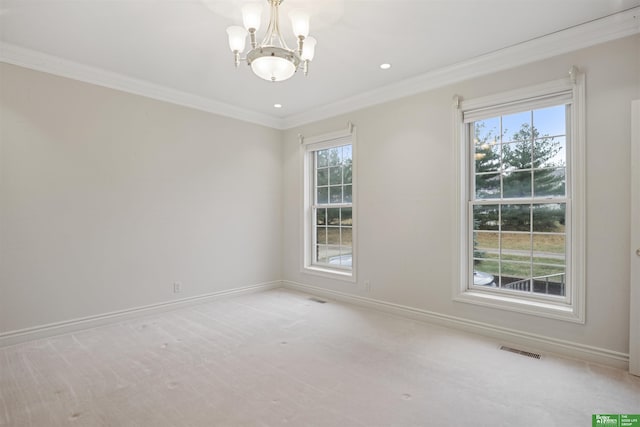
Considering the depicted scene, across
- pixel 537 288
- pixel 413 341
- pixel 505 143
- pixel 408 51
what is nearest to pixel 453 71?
pixel 408 51

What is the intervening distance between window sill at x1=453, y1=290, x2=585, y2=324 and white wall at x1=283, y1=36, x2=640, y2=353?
2.4 inches

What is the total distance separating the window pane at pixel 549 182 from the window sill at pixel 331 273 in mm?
2370

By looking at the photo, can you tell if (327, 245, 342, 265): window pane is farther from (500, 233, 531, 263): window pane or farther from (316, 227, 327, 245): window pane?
(500, 233, 531, 263): window pane

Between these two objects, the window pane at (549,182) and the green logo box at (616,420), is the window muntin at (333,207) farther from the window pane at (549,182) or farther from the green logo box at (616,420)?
the green logo box at (616,420)

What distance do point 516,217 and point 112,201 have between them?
170 inches

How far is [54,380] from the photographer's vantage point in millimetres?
2410

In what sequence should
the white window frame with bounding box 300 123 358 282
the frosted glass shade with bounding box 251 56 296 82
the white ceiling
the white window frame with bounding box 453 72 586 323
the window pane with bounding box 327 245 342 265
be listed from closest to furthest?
the frosted glass shade with bounding box 251 56 296 82 < the white ceiling < the white window frame with bounding box 453 72 586 323 < the white window frame with bounding box 300 123 358 282 < the window pane with bounding box 327 245 342 265

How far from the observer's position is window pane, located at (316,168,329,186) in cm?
504

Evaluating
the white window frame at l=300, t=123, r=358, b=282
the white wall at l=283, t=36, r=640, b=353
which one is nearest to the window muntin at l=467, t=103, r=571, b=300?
the white wall at l=283, t=36, r=640, b=353

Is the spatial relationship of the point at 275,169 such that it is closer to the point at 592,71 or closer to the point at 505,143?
the point at 505,143

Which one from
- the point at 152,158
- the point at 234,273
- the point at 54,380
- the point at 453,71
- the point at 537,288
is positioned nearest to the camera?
the point at 54,380

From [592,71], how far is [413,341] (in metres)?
2.84

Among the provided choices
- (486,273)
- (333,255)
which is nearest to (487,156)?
(486,273)

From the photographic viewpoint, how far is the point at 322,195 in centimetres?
510
